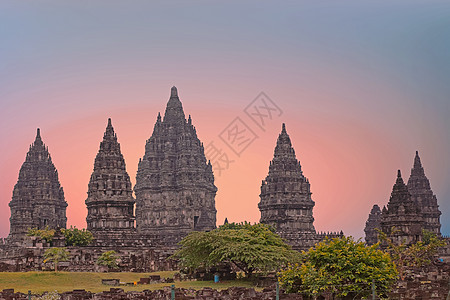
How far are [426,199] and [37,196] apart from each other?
2323 inches

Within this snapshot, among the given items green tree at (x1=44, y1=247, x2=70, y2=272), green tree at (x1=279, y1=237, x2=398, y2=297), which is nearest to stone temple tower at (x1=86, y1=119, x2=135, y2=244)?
green tree at (x1=44, y1=247, x2=70, y2=272)

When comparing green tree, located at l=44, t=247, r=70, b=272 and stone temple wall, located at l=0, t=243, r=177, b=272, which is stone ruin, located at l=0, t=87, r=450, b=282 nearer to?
stone temple wall, located at l=0, t=243, r=177, b=272

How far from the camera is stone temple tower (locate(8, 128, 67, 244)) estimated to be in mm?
102681

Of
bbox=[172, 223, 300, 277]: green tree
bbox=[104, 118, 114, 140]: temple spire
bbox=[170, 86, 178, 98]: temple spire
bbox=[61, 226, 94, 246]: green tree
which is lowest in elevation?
bbox=[172, 223, 300, 277]: green tree

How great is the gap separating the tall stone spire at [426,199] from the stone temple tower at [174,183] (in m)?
31.4

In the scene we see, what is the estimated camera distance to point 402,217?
257 feet

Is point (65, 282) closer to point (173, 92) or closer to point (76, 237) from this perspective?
point (76, 237)

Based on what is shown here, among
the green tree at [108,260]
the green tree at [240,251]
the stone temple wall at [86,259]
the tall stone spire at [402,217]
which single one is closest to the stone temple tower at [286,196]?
the tall stone spire at [402,217]

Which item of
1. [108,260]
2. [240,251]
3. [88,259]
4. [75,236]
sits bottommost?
[240,251]

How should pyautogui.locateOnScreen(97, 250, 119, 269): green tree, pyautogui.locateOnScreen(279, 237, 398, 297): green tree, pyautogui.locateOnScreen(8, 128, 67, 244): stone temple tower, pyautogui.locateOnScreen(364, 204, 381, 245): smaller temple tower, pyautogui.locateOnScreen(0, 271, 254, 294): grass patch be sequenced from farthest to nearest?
pyautogui.locateOnScreen(364, 204, 381, 245): smaller temple tower
pyautogui.locateOnScreen(8, 128, 67, 244): stone temple tower
pyautogui.locateOnScreen(97, 250, 119, 269): green tree
pyautogui.locateOnScreen(0, 271, 254, 294): grass patch
pyautogui.locateOnScreen(279, 237, 398, 297): green tree

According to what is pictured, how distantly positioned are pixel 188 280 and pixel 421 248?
21.2 m

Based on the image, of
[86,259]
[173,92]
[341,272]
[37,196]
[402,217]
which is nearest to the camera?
[341,272]

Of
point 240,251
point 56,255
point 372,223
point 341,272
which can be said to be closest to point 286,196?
point 372,223

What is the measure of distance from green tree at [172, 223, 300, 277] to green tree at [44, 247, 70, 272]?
471 inches
